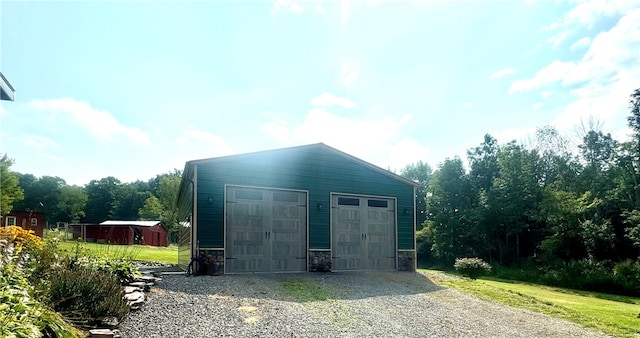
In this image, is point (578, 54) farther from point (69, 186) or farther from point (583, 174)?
point (69, 186)

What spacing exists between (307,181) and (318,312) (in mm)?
4897

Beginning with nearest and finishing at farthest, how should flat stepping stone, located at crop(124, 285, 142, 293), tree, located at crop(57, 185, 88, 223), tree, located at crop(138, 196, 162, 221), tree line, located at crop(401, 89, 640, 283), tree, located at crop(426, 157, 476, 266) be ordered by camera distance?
flat stepping stone, located at crop(124, 285, 142, 293) → tree line, located at crop(401, 89, 640, 283) → tree, located at crop(426, 157, 476, 266) → tree, located at crop(138, 196, 162, 221) → tree, located at crop(57, 185, 88, 223)

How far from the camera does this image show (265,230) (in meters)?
10.5

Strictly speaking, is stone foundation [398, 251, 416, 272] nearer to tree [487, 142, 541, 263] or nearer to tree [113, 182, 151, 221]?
tree [487, 142, 541, 263]

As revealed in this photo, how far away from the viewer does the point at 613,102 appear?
859 inches

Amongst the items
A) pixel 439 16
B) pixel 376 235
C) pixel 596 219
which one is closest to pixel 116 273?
pixel 376 235

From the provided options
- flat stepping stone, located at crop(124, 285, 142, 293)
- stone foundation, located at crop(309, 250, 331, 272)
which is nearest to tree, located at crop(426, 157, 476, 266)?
stone foundation, located at crop(309, 250, 331, 272)

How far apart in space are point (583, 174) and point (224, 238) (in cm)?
2470

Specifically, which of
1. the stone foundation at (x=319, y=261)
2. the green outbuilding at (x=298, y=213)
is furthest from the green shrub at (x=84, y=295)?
the stone foundation at (x=319, y=261)

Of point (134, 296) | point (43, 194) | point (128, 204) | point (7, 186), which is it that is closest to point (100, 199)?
point (128, 204)

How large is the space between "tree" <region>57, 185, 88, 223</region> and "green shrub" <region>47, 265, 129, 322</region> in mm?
47576

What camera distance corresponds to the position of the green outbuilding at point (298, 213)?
9.85 meters

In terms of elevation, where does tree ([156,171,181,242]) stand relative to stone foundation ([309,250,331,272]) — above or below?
above

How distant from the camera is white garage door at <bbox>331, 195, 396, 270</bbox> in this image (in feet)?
37.9
